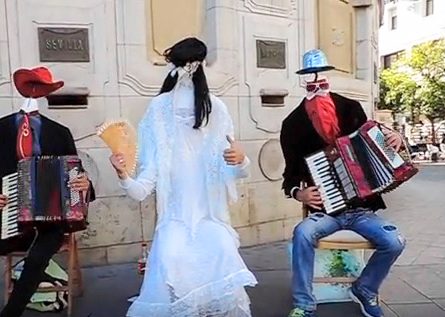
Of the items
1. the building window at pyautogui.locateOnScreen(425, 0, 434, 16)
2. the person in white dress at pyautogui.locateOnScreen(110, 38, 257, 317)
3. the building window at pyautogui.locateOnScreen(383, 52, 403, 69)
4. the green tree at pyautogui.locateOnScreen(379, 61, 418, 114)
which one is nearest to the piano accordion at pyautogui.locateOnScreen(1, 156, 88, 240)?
the person in white dress at pyautogui.locateOnScreen(110, 38, 257, 317)

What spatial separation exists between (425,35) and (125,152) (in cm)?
2828

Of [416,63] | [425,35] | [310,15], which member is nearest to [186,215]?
[310,15]

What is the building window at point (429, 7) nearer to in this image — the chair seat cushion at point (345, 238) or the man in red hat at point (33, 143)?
the chair seat cushion at point (345, 238)

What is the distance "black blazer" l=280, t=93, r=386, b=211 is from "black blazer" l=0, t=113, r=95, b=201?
1.27 metres

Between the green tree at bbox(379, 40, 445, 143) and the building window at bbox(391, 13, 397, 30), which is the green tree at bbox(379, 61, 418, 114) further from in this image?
the building window at bbox(391, 13, 397, 30)

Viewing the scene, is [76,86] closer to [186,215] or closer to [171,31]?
[171,31]

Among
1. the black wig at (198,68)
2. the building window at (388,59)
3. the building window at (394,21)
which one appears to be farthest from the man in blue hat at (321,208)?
the building window at (394,21)

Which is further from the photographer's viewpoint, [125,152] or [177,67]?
[177,67]

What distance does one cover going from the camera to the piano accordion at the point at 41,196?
10.6ft

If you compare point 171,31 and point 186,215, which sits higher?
point 171,31

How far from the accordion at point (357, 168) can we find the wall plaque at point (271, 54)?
213 centimetres

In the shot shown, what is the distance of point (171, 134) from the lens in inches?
126

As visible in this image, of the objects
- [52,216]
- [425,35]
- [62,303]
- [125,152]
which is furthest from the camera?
[425,35]

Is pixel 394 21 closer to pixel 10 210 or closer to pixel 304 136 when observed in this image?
pixel 304 136
